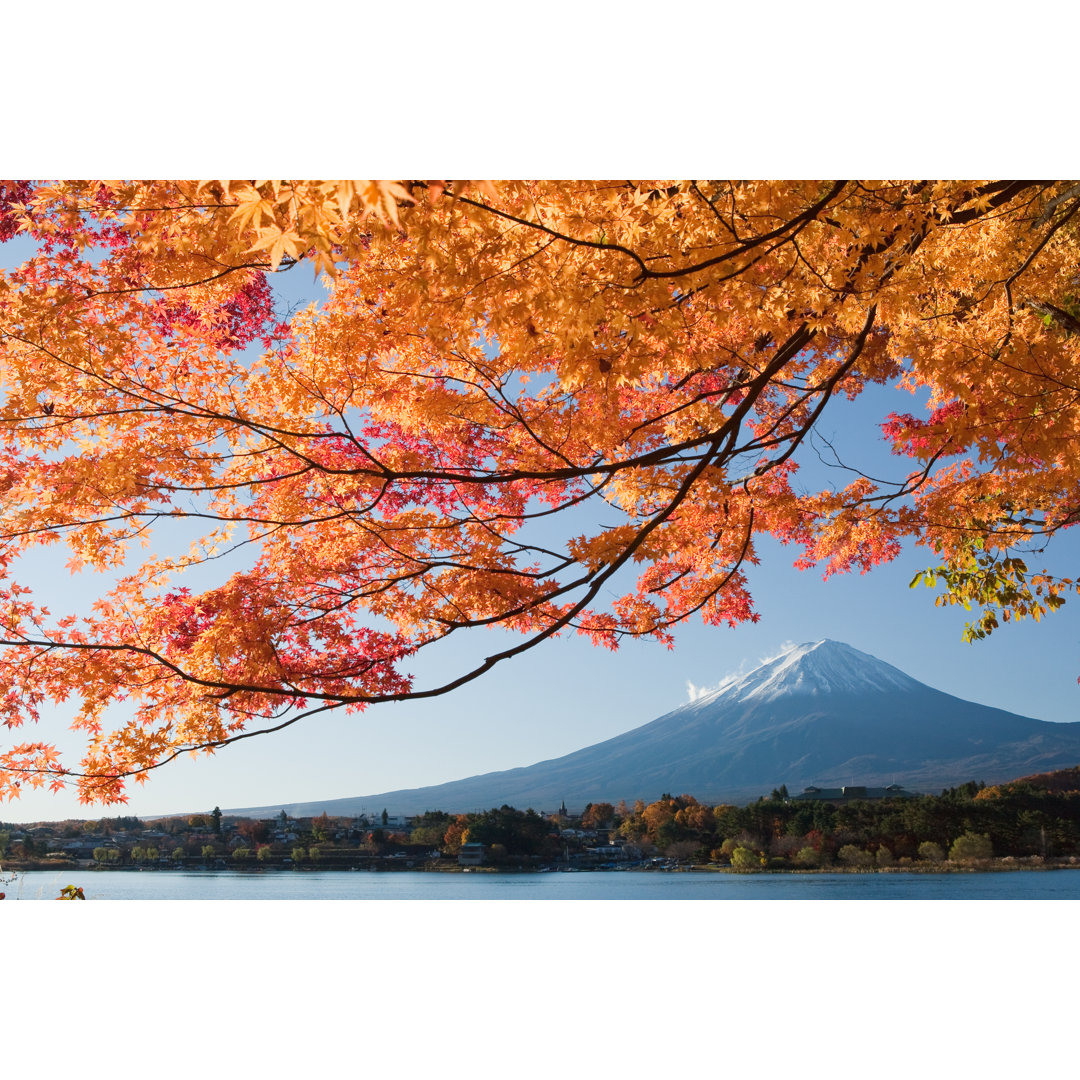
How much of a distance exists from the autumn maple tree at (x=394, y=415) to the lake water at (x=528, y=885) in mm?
1101

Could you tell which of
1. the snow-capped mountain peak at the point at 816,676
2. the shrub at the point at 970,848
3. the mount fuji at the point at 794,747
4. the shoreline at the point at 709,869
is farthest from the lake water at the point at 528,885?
the snow-capped mountain peak at the point at 816,676

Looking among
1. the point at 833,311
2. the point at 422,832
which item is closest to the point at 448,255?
the point at 833,311

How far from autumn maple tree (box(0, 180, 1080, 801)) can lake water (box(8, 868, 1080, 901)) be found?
3.61 ft

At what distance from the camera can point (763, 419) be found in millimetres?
4875

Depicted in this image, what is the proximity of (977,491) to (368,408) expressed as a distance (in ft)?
11.0

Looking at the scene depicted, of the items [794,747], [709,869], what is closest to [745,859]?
[709,869]

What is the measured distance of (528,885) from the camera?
4.82 meters

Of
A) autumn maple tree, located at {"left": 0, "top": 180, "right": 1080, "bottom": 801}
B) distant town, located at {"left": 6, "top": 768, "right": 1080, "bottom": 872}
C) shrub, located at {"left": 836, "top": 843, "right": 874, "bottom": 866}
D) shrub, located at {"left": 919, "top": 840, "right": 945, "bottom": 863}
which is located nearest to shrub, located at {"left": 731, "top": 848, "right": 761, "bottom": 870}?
distant town, located at {"left": 6, "top": 768, "right": 1080, "bottom": 872}

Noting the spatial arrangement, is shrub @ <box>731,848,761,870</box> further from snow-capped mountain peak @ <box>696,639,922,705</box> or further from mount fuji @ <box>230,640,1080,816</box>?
snow-capped mountain peak @ <box>696,639,922,705</box>

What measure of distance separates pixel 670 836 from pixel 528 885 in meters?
1.13

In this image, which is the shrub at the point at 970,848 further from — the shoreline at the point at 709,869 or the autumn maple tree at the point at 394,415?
the autumn maple tree at the point at 394,415

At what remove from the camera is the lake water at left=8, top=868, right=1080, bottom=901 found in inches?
170

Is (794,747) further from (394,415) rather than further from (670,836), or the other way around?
(394,415)

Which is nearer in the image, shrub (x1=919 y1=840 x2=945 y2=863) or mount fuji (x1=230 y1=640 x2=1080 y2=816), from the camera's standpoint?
shrub (x1=919 y1=840 x2=945 y2=863)
